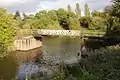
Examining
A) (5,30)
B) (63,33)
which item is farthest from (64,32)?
(5,30)

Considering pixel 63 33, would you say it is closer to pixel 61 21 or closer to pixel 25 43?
pixel 25 43

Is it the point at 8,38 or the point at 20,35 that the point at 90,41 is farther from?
the point at 8,38

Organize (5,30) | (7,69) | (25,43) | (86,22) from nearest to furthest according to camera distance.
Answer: (7,69) → (5,30) → (25,43) → (86,22)

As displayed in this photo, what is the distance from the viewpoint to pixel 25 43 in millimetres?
42062

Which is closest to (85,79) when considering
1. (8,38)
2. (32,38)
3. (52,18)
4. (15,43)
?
(8,38)

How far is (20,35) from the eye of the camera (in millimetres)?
44500

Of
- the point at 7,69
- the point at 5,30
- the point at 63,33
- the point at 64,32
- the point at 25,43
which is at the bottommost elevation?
the point at 7,69

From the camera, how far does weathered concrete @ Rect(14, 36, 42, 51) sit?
41.2 metres

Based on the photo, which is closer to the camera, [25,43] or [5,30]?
[5,30]

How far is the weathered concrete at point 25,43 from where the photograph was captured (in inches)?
1620

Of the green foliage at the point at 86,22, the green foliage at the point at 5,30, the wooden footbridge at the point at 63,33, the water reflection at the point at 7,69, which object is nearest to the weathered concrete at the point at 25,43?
the wooden footbridge at the point at 63,33

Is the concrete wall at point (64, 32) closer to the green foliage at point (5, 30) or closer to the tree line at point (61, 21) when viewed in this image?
the tree line at point (61, 21)

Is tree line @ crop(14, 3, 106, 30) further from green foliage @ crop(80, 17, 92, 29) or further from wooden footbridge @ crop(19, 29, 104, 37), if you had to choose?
wooden footbridge @ crop(19, 29, 104, 37)

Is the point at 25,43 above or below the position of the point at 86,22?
below
